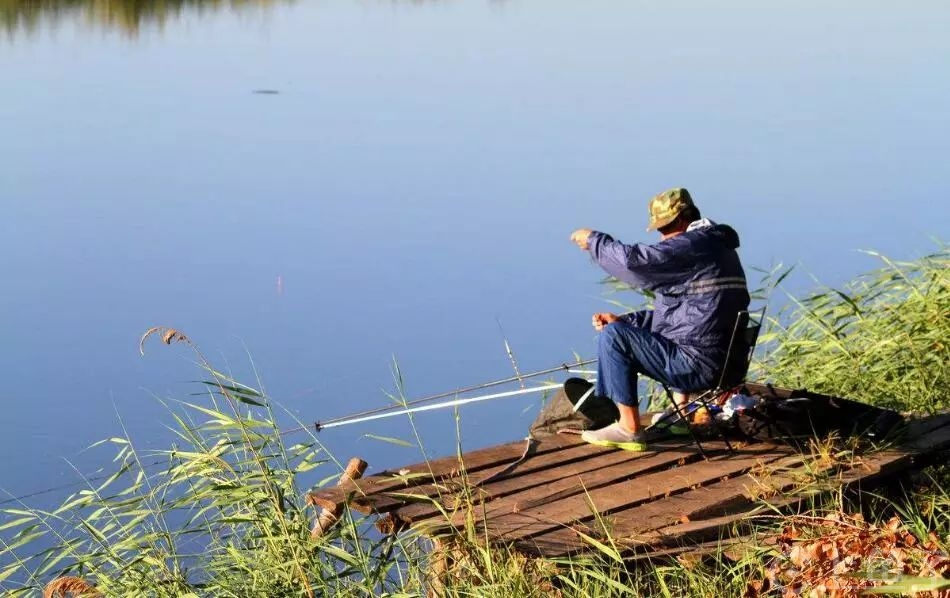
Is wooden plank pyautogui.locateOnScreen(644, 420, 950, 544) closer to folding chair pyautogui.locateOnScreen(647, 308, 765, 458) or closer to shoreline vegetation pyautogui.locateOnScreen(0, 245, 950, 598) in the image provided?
shoreline vegetation pyautogui.locateOnScreen(0, 245, 950, 598)

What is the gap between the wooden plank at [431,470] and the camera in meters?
4.58

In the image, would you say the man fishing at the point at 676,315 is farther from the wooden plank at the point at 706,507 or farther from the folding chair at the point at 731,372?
the wooden plank at the point at 706,507

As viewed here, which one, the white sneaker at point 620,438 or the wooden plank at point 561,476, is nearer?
the wooden plank at point 561,476

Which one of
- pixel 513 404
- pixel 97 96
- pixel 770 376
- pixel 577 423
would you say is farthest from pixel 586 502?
pixel 97 96

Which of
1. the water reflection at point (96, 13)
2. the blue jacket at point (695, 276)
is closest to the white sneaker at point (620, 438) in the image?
the blue jacket at point (695, 276)

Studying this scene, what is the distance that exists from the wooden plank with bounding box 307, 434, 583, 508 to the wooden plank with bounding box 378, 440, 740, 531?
123mm

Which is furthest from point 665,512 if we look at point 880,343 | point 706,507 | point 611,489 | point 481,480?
point 880,343

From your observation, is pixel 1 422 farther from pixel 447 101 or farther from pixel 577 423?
pixel 447 101

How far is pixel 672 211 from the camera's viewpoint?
539 centimetres

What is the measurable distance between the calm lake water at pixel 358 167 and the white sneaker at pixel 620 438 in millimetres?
1976

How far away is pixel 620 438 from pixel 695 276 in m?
0.62

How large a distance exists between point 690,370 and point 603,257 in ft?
1.61

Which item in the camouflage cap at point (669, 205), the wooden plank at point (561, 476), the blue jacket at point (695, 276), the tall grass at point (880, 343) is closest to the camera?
the wooden plank at point (561, 476)

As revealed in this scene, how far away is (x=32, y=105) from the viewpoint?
1602 cm
